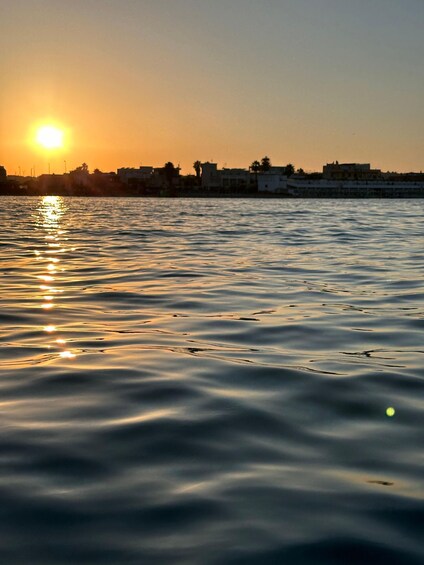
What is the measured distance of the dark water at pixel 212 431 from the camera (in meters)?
2.87

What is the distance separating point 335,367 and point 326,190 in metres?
167

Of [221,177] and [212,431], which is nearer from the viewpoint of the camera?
[212,431]

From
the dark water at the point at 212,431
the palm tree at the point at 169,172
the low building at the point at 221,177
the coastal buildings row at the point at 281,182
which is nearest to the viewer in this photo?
the dark water at the point at 212,431

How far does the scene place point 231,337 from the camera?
7270 mm

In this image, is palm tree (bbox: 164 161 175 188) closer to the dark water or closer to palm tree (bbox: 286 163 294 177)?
palm tree (bbox: 286 163 294 177)

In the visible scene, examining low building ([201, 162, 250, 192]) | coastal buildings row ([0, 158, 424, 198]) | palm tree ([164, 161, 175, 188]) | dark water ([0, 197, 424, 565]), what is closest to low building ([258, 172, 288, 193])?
coastal buildings row ([0, 158, 424, 198])

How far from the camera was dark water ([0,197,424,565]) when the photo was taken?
2869 millimetres

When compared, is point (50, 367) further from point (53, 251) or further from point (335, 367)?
point (53, 251)

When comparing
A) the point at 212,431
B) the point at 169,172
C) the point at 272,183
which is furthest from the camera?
the point at 169,172

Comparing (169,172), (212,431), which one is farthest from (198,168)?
(212,431)

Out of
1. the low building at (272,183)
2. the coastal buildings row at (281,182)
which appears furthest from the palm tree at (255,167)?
the low building at (272,183)

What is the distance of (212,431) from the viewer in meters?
4.21

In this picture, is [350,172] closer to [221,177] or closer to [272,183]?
[272,183]

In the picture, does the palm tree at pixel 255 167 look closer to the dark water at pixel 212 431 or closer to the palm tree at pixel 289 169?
the palm tree at pixel 289 169
